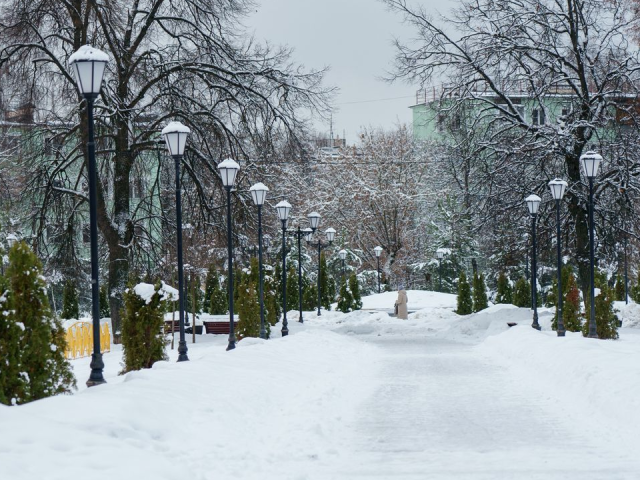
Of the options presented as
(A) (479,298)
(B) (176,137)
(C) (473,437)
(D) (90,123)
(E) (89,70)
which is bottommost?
(C) (473,437)

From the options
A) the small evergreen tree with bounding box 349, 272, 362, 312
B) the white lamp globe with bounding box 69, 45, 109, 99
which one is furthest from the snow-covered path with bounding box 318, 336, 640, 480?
the small evergreen tree with bounding box 349, 272, 362, 312

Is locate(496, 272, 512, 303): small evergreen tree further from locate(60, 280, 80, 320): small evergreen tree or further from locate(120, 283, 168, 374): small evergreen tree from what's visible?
locate(120, 283, 168, 374): small evergreen tree

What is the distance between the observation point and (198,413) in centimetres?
966

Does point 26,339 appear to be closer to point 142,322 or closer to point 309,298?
point 142,322

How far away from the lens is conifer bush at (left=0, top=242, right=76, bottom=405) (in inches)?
377

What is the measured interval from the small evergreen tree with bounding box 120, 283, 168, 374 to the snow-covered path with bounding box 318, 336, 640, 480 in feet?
14.5

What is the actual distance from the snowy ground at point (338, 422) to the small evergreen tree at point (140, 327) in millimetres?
1437

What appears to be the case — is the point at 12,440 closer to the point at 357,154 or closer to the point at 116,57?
the point at 116,57

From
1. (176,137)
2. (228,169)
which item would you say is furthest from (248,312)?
(176,137)

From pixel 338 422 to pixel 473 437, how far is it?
1.73 metres

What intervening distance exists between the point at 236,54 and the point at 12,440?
824 inches

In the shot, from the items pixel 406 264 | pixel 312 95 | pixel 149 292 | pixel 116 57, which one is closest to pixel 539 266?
pixel 406 264

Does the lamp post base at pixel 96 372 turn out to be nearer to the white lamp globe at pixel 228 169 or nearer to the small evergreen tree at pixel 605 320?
the white lamp globe at pixel 228 169

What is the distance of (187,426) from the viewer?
29.5ft
